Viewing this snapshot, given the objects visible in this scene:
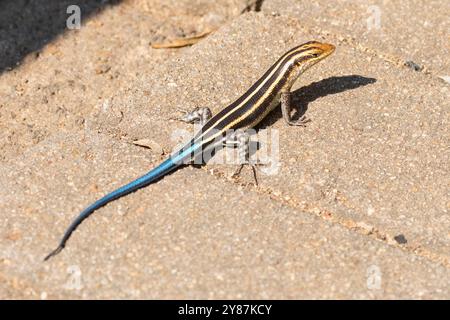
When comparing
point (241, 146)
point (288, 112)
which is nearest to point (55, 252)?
point (241, 146)

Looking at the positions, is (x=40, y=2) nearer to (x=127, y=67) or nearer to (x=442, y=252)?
(x=127, y=67)

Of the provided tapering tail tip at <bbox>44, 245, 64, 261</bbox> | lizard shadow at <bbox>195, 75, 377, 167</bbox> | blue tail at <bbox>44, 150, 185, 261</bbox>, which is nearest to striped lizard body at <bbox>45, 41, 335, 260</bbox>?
blue tail at <bbox>44, 150, 185, 261</bbox>

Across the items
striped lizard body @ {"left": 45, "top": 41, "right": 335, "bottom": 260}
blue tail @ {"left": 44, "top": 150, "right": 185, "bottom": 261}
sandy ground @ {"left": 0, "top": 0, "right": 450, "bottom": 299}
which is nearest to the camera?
sandy ground @ {"left": 0, "top": 0, "right": 450, "bottom": 299}

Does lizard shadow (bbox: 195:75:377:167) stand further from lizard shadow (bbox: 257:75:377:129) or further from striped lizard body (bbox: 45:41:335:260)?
striped lizard body (bbox: 45:41:335:260)

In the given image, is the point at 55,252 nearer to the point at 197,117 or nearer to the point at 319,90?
the point at 197,117

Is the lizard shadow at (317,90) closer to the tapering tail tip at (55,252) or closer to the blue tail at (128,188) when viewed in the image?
the blue tail at (128,188)

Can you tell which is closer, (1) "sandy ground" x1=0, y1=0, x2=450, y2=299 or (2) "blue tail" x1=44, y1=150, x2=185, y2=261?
(1) "sandy ground" x1=0, y1=0, x2=450, y2=299
